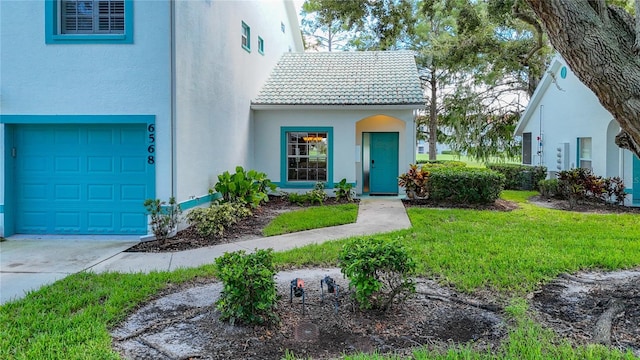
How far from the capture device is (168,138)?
29.3 ft

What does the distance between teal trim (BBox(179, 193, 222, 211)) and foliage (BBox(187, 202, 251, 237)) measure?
28cm

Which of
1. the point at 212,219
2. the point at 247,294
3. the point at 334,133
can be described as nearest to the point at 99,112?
the point at 212,219

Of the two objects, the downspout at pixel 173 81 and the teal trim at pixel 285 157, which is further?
the teal trim at pixel 285 157

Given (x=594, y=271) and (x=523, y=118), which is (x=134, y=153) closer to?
(x=594, y=271)

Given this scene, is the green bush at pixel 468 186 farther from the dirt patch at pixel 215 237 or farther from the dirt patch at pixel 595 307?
the dirt patch at pixel 595 307

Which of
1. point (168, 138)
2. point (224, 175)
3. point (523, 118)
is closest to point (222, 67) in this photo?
point (224, 175)

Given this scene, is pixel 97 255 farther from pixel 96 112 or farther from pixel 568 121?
pixel 568 121

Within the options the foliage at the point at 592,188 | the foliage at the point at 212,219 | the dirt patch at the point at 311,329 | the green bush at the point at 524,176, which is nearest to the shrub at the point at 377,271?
the dirt patch at the point at 311,329

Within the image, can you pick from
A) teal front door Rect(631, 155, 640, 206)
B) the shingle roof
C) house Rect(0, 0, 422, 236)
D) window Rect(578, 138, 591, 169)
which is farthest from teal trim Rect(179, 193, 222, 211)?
teal front door Rect(631, 155, 640, 206)

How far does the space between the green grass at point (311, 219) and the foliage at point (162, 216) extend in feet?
6.29

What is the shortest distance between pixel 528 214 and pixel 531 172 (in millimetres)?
7536

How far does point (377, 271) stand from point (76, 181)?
7.51 metres

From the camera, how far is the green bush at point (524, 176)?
18016mm

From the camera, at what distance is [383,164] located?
16.5 m
